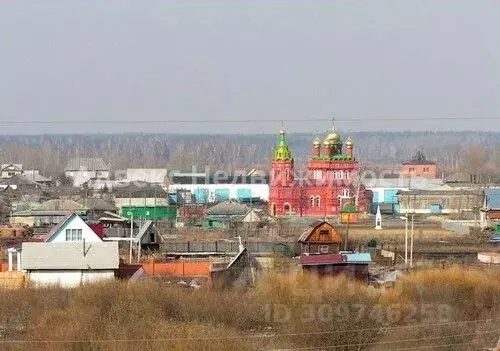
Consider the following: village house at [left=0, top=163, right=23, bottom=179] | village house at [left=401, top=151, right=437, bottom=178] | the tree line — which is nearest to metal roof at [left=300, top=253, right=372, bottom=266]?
village house at [left=0, top=163, right=23, bottom=179]

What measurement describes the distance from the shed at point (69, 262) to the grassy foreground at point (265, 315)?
4.23ft

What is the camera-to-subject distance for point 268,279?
14.8 metres

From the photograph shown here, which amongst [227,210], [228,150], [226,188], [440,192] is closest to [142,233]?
[227,210]

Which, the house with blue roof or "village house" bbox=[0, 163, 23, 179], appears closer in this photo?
the house with blue roof

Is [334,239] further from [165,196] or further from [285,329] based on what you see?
[165,196]

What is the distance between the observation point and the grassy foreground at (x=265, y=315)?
10.9 metres

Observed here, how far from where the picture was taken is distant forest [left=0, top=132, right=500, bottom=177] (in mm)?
79688

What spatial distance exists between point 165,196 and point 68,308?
25039mm

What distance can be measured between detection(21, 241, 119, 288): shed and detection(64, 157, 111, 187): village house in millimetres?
39796

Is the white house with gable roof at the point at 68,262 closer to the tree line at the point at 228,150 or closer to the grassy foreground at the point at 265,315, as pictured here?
the grassy foreground at the point at 265,315

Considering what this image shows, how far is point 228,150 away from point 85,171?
Answer: 52.7m

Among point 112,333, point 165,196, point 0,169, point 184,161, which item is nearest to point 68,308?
point 112,333

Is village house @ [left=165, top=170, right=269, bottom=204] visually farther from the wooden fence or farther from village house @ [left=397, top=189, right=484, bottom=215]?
the wooden fence

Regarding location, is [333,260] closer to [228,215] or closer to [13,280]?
[13,280]
